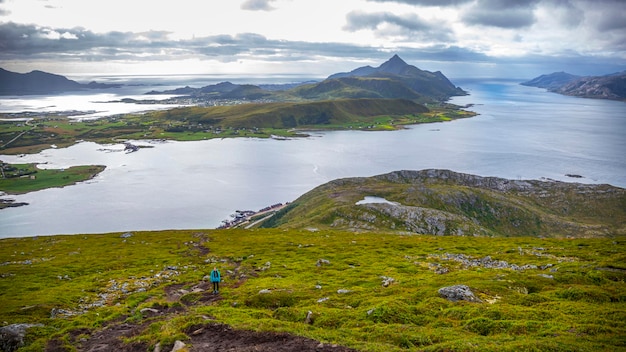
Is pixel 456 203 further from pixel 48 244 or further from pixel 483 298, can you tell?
pixel 48 244

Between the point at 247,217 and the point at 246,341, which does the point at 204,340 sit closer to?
the point at 246,341

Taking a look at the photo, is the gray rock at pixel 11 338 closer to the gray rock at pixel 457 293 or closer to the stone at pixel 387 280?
the stone at pixel 387 280

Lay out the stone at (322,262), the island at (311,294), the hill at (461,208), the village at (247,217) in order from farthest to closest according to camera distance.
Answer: the village at (247,217) → the hill at (461,208) → the stone at (322,262) → the island at (311,294)

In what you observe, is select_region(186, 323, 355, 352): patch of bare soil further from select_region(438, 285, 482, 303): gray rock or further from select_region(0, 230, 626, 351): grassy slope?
select_region(438, 285, 482, 303): gray rock

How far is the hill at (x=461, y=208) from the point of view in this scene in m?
100

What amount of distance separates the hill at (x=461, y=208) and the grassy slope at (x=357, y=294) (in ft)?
135

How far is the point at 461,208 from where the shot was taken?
122438 millimetres

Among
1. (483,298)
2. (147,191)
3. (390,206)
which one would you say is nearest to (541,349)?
(483,298)

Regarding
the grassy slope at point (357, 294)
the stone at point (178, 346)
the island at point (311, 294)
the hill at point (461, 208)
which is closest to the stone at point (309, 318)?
the island at point (311, 294)

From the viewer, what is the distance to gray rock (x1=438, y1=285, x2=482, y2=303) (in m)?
26.1

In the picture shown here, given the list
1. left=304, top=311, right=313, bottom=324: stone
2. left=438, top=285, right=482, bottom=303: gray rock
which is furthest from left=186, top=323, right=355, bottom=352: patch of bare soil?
left=438, top=285, right=482, bottom=303: gray rock

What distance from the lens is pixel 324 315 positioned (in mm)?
24125

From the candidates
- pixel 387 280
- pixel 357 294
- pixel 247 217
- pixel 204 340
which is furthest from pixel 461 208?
pixel 204 340

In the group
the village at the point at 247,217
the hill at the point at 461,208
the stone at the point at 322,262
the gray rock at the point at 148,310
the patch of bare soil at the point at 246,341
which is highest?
the patch of bare soil at the point at 246,341
